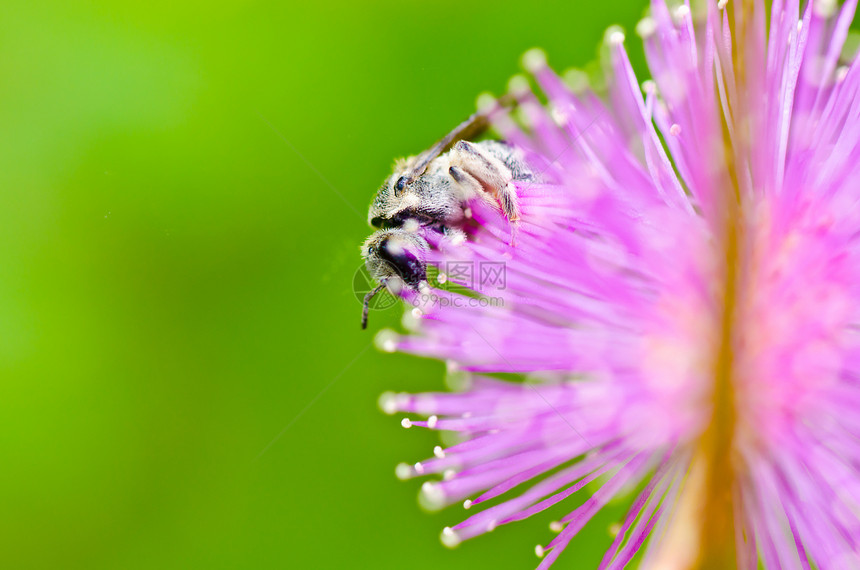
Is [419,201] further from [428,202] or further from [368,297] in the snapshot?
[368,297]

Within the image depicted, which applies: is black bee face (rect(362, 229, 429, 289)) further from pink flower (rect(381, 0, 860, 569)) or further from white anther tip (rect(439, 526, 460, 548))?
white anther tip (rect(439, 526, 460, 548))

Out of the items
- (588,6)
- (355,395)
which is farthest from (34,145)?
(588,6)

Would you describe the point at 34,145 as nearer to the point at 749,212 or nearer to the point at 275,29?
the point at 275,29

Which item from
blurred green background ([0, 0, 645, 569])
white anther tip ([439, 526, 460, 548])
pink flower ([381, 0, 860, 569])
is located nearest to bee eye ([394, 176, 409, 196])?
pink flower ([381, 0, 860, 569])

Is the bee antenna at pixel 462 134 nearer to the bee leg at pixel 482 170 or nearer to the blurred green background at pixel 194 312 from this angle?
the bee leg at pixel 482 170

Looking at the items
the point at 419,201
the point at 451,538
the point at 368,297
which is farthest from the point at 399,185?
the point at 451,538

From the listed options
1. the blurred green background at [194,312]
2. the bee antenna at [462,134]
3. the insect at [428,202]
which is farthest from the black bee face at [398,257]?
the blurred green background at [194,312]
